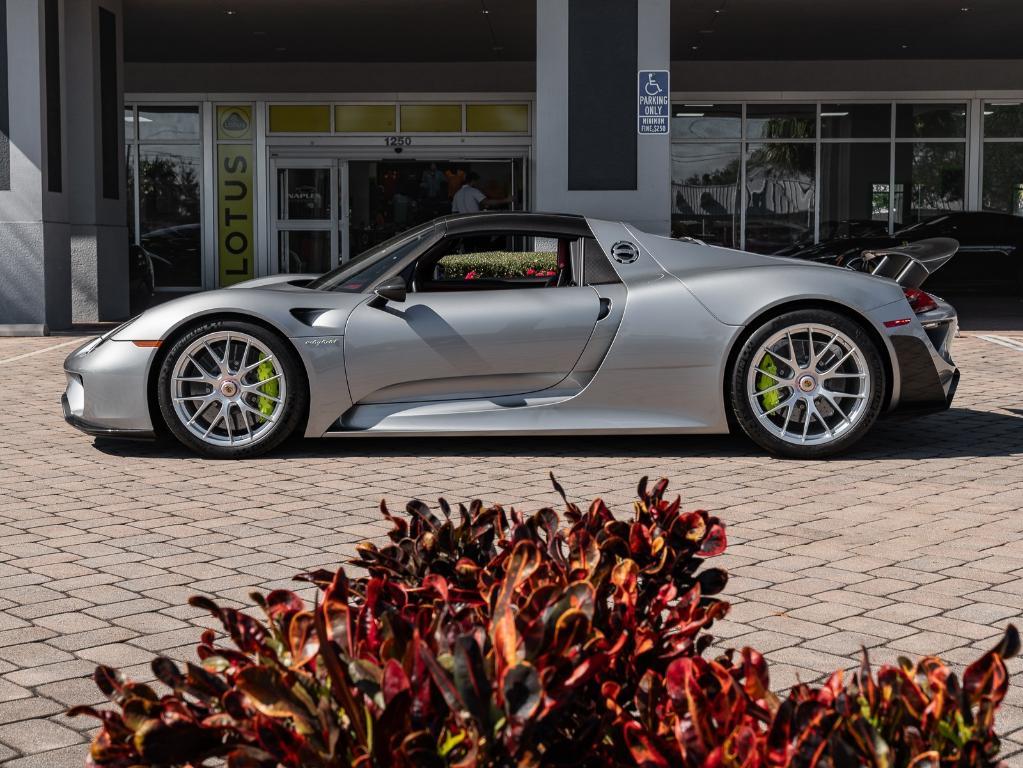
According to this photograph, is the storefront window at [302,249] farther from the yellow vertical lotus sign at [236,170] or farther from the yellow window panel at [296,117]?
the yellow window panel at [296,117]

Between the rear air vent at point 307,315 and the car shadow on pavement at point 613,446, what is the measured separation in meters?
0.71

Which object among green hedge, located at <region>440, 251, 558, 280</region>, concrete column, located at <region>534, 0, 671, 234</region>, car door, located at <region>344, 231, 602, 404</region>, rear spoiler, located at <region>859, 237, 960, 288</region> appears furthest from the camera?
concrete column, located at <region>534, 0, 671, 234</region>

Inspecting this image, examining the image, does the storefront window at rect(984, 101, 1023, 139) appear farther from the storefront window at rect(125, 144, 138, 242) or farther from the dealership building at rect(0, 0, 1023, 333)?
the storefront window at rect(125, 144, 138, 242)

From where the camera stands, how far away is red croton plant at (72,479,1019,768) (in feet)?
5.08

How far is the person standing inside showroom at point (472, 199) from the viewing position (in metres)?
22.6

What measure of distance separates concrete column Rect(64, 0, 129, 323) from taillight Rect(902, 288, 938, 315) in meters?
11.9

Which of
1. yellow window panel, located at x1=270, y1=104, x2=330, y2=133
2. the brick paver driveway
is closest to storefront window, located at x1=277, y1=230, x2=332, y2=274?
yellow window panel, located at x1=270, y1=104, x2=330, y2=133

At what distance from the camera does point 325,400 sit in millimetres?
6668

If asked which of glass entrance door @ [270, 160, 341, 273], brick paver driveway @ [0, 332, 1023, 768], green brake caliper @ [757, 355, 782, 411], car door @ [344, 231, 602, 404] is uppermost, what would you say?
glass entrance door @ [270, 160, 341, 273]

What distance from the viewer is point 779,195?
77.6ft

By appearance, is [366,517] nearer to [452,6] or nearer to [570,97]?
[570,97]

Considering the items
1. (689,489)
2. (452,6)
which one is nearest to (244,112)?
(452,6)

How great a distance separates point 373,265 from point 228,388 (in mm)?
976

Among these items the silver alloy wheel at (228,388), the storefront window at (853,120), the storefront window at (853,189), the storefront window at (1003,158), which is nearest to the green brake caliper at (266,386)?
the silver alloy wheel at (228,388)
